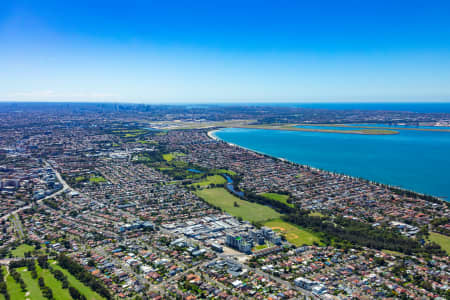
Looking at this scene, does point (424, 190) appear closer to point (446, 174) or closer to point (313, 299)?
point (446, 174)

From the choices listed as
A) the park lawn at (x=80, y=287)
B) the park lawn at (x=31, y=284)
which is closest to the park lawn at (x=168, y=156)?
the park lawn at (x=80, y=287)

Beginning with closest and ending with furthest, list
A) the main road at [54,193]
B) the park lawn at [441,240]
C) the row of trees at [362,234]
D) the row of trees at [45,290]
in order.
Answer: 1. the row of trees at [45,290]
2. the row of trees at [362,234]
3. the park lawn at [441,240]
4. the main road at [54,193]

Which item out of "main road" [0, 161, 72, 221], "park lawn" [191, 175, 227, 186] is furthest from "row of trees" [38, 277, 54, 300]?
"park lawn" [191, 175, 227, 186]

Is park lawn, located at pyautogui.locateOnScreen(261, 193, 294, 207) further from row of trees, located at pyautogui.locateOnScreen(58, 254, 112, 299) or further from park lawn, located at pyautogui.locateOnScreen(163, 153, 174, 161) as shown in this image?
park lawn, located at pyautogui.locateOnScreen(163, 153, 174, 161)

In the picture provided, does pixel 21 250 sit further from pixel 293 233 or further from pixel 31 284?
pixel 293 233

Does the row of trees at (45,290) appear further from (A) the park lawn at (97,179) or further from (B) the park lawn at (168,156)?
(B) the park lawn at (168,156)

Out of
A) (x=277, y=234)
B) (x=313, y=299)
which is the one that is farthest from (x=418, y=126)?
(x=313, y=299)
